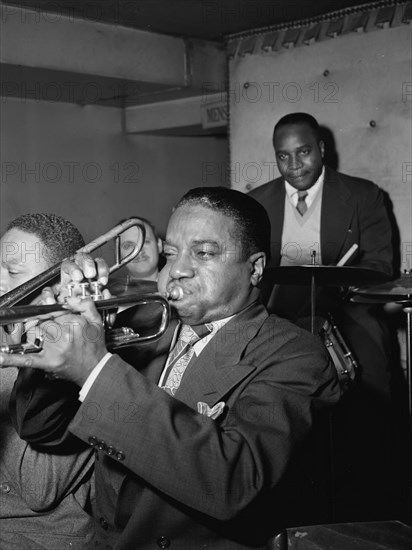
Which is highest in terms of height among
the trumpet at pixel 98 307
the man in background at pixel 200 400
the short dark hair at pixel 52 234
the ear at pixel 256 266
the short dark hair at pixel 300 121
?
the short dark hair at pixel 300 121

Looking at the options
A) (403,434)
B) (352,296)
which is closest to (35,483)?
(352,296)

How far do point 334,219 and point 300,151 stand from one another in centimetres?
47

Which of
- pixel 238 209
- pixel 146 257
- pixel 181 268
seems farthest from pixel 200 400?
pixel 146 257

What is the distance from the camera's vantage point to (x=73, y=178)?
693 cm

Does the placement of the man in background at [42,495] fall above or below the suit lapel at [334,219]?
below

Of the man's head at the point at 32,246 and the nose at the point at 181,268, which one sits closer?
the nose at the point at 181,268

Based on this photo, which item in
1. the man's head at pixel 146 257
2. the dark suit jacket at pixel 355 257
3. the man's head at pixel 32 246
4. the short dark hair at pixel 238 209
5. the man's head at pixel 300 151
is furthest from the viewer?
the man's head at pixel 146 257

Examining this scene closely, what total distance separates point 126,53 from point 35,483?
14.1 feet

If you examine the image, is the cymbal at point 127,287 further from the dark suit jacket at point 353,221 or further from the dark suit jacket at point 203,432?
the dark suit jacket at point 353,221

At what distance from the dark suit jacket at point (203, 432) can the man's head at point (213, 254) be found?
0.24ft

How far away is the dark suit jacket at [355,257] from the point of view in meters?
4.62

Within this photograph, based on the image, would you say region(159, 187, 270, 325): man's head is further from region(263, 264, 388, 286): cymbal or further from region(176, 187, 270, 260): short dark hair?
region(263, 264, 388, 286): cymbal

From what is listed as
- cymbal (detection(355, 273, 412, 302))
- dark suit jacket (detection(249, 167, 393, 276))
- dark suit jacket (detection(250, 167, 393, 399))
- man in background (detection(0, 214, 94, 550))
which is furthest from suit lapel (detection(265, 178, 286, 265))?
man in background (detection(0, 214, 94, 550))

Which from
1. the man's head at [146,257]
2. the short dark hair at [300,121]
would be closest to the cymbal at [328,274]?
the man's head at [146,257]
